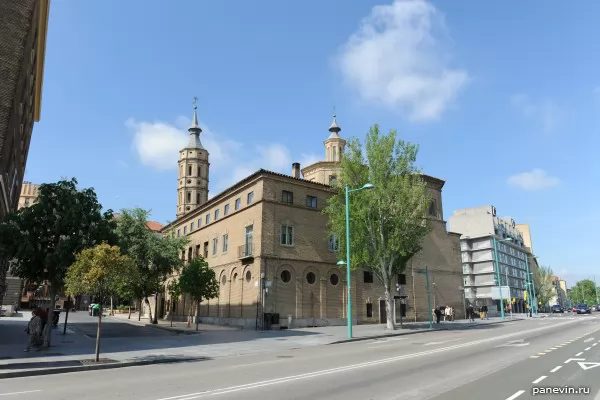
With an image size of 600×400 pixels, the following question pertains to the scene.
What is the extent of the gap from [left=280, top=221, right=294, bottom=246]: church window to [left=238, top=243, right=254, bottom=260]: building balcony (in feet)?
8.80

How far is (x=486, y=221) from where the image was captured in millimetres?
91375

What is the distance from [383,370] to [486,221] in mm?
88878

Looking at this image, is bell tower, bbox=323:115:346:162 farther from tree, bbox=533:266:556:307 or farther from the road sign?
A: tree, bbox=533:266:556:307

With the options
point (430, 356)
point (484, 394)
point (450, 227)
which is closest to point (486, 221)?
point (450, 227)

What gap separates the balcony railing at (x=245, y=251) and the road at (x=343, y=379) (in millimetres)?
19277

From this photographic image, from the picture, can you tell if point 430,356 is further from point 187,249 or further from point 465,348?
point 187,249

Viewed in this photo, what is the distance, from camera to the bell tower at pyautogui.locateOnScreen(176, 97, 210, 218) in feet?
253

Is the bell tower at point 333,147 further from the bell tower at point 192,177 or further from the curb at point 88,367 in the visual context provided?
the curb at point 88,367

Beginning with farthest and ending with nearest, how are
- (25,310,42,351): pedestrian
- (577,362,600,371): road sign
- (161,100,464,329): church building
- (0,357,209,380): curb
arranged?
1. (161,100,464,329): church building
2. (25,310,42,351): pedestrian
3. (0,357,209,380): curb
4. (577,362,600,371): road sign

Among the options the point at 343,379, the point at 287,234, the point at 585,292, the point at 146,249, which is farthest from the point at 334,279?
the point at 585,292

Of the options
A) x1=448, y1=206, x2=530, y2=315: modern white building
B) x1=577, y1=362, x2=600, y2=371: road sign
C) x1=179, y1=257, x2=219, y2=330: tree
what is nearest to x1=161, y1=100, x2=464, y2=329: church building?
x1=179, y1=257, x2=219, y2=330: tree

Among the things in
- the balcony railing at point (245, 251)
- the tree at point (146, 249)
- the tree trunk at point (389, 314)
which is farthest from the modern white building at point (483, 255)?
the tree at point (146, 249)

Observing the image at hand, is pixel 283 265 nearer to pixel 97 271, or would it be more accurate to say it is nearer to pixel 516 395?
pixel 97 271

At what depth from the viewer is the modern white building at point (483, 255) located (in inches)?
3494
